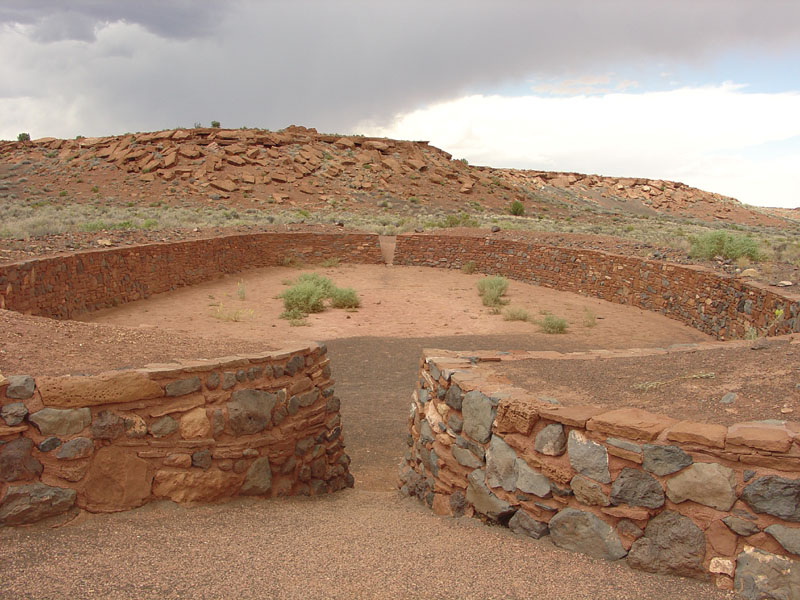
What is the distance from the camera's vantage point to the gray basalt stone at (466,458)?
430 cm

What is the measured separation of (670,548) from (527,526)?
86cm

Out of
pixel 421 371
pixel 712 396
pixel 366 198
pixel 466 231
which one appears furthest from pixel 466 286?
pixel 366 198

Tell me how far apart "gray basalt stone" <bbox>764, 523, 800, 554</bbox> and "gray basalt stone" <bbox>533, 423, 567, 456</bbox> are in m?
1.10

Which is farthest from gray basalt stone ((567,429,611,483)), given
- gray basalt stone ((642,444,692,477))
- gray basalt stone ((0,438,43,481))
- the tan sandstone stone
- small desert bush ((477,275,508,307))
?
small desert bush ((477,275,508,307))

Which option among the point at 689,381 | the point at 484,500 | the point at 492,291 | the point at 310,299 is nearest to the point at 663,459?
the point at 484,500

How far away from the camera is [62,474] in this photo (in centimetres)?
392

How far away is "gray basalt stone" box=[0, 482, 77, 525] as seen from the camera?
146 inches

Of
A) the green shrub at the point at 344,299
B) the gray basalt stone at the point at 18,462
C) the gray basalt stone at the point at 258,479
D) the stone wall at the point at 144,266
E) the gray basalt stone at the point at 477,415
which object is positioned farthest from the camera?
the green shrub at the point at 344,299

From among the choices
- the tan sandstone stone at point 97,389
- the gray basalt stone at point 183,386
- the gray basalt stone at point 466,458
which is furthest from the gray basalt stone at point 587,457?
the tan sandstone stone at point 97,389

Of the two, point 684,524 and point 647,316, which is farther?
point 647,316

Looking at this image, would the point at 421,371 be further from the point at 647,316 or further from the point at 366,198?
the point at 366,198

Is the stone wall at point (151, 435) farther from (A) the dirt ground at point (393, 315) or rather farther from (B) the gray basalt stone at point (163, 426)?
(A) the dirt ground at point (393, 315)

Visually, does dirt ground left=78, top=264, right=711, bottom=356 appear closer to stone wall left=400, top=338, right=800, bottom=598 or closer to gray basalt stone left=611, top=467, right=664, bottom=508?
stone wall left=400, top=338, right=800, bottom=598

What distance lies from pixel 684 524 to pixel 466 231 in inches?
837
